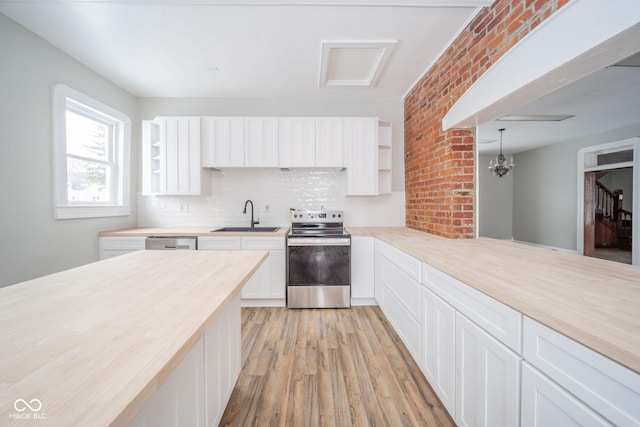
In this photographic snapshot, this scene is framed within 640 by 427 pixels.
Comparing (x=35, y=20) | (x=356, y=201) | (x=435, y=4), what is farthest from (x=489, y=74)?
(x=35, y=20)

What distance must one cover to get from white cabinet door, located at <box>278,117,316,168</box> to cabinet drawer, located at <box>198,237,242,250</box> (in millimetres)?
1107

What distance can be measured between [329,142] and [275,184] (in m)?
0.95

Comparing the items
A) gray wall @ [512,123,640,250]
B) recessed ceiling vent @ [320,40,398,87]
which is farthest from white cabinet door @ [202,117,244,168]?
gray wall @ [512,123,640,250]

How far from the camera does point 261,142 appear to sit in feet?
11.3

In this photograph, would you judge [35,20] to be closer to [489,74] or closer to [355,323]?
[489,74]

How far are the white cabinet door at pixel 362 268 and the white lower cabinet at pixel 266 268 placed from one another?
0.82 m

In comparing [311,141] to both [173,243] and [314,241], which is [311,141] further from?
[173,243]

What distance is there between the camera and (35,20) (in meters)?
2.24

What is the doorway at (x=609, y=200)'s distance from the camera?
4.28 feet

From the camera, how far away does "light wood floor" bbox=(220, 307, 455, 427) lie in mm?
1585

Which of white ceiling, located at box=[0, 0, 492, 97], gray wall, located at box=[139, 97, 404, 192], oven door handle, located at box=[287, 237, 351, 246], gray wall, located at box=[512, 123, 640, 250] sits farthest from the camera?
gray wall, located at box=[139, 97, 404, 192]

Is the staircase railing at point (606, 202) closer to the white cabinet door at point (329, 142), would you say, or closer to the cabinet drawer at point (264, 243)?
the white cabinet door at point (329, 142)

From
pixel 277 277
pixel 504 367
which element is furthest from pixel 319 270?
pixel 504 367

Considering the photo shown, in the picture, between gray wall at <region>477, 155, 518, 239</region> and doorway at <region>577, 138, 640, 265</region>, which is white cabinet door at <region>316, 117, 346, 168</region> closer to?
gray wall at <region>477, 155, 518, 239</region>
